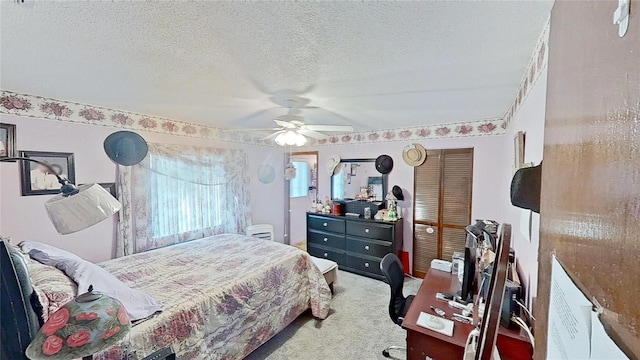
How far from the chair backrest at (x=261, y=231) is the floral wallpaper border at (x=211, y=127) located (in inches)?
55.8

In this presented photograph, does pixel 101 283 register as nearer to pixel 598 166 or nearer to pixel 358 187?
pixel 598 166

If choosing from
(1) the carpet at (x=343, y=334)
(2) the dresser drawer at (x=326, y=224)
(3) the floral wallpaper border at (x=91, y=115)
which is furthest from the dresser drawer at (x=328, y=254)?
(3) the floral wallpaper border at (x=91, y=115)

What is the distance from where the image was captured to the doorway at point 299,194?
5008 mm

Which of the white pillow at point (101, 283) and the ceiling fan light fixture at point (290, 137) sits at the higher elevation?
the ceiling fan light fixture at point (290, 137)

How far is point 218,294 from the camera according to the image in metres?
2.08

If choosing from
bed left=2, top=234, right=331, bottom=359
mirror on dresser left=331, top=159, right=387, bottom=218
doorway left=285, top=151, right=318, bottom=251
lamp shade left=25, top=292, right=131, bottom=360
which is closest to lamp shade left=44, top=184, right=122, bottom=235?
lamp shade left=25, top=292, right=131, bottom=360

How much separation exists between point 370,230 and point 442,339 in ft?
7.92

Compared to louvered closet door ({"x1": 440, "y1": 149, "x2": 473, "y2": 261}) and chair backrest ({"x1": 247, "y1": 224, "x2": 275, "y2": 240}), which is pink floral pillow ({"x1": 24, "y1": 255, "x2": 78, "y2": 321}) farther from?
louvered closet door ({"x1": 440, "y1": 149, "x2": 473, "y2": 261})

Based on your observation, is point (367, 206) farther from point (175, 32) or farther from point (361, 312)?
point (175, 32)

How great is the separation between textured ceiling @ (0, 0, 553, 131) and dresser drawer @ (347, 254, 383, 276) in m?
2.37

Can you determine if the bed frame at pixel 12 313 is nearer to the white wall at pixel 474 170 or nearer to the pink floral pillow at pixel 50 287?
the pink floral pillow at pixel 50 287

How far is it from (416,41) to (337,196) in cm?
339

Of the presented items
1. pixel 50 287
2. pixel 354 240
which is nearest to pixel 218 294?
pixel 50 287

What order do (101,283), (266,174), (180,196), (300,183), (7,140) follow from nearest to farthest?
(101,283), (7,140), (180,196), (266,174), (300,183)
